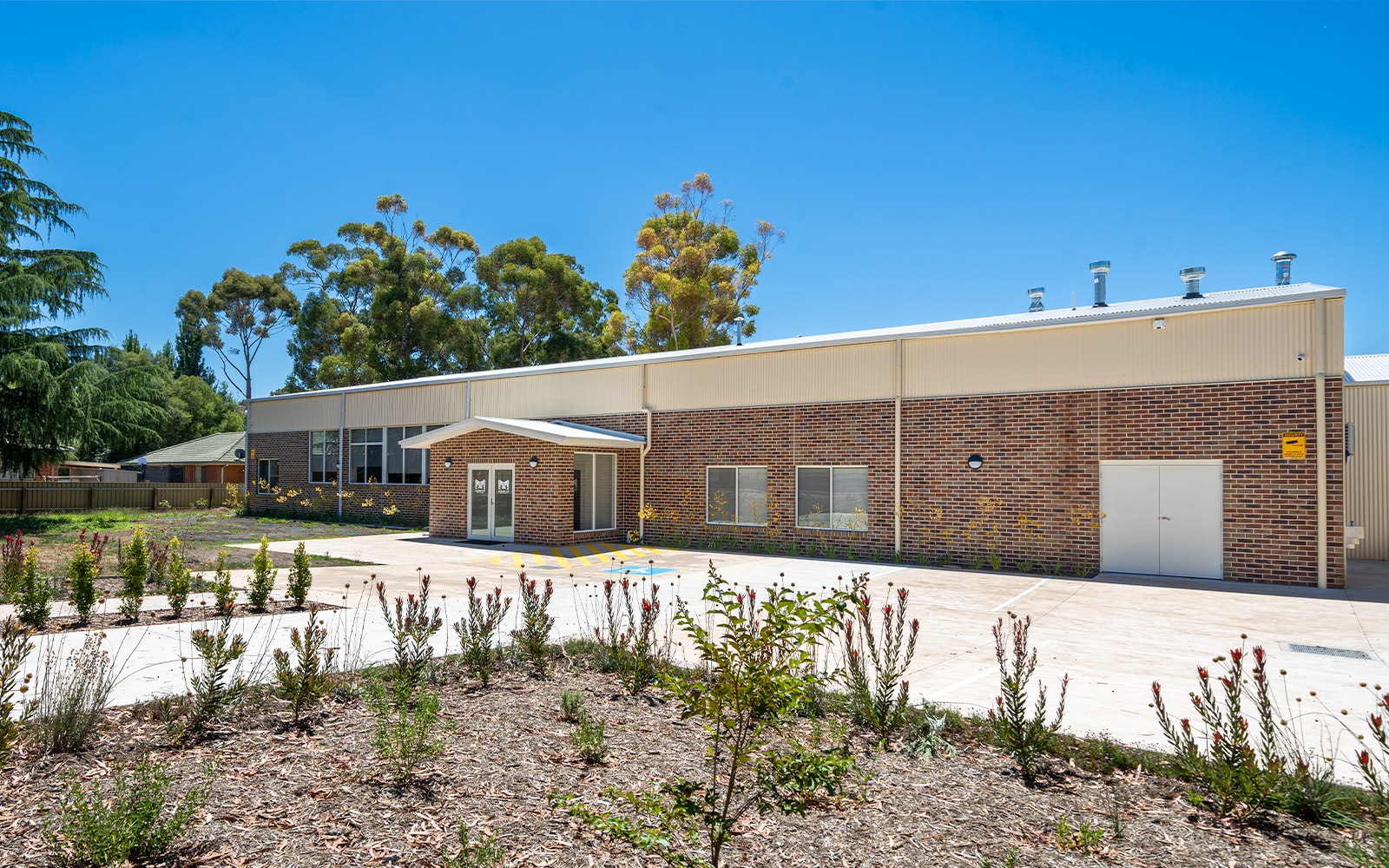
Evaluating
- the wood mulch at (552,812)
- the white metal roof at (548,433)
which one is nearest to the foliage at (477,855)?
the wood mulch at (552,812)

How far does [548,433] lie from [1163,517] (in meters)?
12.5

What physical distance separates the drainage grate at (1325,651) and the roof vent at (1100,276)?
1000 cm

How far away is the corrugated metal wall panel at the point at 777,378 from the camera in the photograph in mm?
16141

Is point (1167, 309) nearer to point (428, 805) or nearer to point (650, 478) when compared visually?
point (650, 478)

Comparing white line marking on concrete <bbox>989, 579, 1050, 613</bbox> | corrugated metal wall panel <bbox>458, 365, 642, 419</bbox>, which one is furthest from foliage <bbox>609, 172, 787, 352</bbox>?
white line marking on concrete <bbox>989, 579, 1050, 613</bbox>

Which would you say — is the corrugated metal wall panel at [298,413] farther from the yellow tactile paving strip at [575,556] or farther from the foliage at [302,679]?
the foliage at [302,679]

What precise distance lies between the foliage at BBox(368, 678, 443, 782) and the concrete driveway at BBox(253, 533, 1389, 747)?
2.42 m

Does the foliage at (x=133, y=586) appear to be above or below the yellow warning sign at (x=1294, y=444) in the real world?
below

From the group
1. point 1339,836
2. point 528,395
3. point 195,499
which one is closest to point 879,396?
point 528,395

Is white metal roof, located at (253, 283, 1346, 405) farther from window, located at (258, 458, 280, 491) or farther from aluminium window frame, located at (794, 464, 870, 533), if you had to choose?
window, located at (258, 458, 280, 491)

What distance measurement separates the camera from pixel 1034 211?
61.1 ft

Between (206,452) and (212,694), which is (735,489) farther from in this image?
(206,452)

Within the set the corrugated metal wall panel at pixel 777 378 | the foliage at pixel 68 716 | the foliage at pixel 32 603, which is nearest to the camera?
the foliage at pixel 68 716

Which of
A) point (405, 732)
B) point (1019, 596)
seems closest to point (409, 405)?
point (1019, 596)
